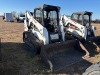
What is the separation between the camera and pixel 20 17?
38.2 metres

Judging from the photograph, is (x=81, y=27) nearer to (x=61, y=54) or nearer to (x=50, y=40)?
(x=50, y=40)

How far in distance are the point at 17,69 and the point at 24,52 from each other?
2.34 metres

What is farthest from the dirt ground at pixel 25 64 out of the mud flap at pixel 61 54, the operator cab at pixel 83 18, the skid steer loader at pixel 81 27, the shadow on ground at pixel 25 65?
the operator cab at pixel 83 18

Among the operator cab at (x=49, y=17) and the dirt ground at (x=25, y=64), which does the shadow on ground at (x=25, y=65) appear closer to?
the dirt ground at (x=25, y=64)

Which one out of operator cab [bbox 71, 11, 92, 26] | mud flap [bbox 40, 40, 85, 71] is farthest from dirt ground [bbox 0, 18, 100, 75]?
operator cab [bbox 71, 11, 92, 26]

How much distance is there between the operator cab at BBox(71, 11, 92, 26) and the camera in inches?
470

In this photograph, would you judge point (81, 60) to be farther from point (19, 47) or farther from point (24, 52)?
point (19, 47)

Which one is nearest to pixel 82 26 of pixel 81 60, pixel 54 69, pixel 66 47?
pixel 66 47

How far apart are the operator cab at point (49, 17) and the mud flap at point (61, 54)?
109cm

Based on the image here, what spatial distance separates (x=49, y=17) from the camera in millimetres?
9977

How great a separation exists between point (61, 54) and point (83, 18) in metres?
4.06

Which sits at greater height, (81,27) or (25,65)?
(81,27)

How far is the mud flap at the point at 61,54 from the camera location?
24.5 ft

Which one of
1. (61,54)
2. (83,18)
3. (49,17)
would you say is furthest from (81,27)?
(61,54)
